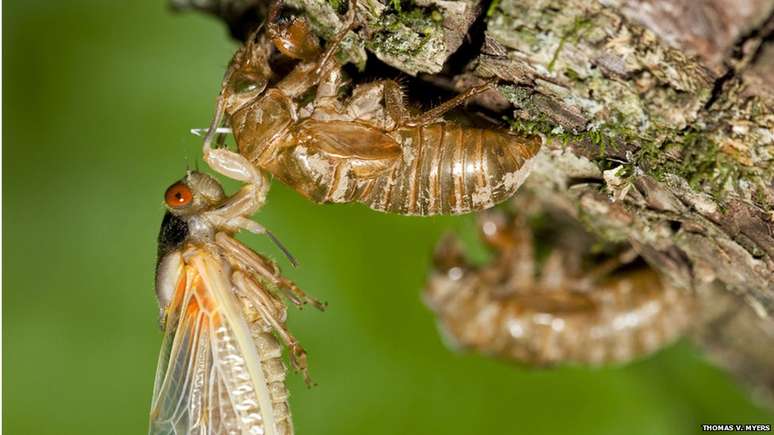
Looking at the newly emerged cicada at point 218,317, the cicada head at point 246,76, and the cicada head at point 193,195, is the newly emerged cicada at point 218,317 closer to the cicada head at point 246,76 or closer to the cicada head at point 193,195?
the cicada head at point 193,195

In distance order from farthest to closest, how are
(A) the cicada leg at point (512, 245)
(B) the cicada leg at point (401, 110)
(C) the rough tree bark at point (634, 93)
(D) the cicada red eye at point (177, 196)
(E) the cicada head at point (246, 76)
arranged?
(A) the cicada leg at point (512, 245)
(D) the cicada red eye at point (177, 196)
(E) the cicada head at point (246, 76)
(B) the cicada leg at point (401, 110)
(C) the rough tree bark at point (634, 93)

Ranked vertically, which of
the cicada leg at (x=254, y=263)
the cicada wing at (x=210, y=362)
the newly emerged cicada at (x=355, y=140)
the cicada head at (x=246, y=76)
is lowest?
the cicada wing at (x=210, y=362)

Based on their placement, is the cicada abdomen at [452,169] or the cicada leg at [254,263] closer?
the cicada abdomen at [452,169]

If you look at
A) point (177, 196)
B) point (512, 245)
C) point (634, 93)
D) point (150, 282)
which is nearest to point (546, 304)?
point (512, 245)

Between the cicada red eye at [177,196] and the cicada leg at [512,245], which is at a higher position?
the cicada leg at [512,245]

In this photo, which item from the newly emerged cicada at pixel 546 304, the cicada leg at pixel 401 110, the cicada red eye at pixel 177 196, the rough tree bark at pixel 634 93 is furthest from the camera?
the newly emerged cicada at pixel 546 304

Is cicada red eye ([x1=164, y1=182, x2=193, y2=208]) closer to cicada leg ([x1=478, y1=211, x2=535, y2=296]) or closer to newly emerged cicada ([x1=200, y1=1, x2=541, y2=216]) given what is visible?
newly emerged cicada ([x1=200, y1=1, x2=541, y2=216])

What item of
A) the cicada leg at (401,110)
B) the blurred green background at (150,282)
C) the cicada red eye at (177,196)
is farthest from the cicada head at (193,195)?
the blurred green background at (150,282)

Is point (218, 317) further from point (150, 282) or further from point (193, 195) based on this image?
point (150, 282)
